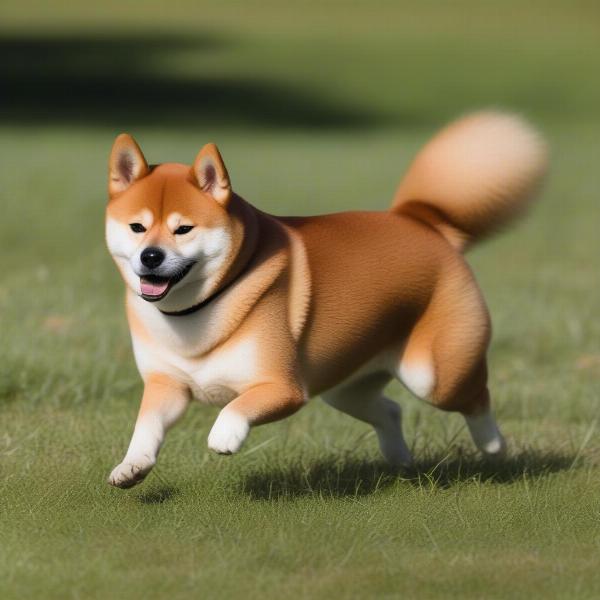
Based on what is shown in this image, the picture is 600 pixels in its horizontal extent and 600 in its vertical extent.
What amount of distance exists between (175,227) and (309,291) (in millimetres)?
574

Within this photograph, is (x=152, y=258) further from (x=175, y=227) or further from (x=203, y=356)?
(x=203, y=356)

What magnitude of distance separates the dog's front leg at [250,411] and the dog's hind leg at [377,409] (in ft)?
2.61

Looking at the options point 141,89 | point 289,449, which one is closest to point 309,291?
point 289,449

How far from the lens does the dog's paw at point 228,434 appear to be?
4.21 meters

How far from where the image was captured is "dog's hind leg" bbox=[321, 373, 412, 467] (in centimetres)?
530

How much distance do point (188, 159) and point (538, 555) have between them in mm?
12867

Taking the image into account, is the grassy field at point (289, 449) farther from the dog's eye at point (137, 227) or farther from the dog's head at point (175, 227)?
the dog's eye at point (137, 227)

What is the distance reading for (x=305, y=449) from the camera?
5555mm

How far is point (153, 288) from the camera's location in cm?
419

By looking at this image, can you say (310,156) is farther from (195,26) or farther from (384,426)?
(195,26)

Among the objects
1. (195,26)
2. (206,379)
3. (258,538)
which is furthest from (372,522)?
(195,26)

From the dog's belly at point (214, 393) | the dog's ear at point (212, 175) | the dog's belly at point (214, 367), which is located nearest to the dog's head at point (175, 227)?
the dog's ear at point (212, 175)

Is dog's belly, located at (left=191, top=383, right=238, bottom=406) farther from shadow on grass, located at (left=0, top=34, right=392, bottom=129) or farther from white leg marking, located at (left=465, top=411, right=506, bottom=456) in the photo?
shadow on grass, located at (left=0, top=34, right=392, bottom=129)

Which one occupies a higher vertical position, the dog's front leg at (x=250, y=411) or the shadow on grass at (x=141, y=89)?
the dog's front leg at (x=250, y=411)
